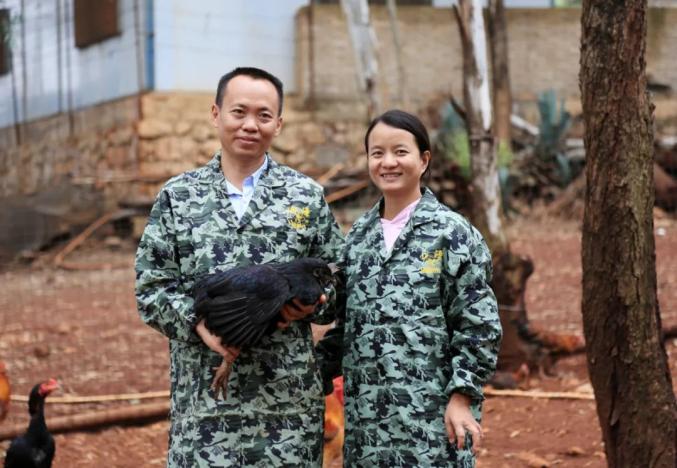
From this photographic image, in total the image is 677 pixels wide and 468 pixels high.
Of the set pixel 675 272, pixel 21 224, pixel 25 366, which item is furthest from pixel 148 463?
pixel 21 224

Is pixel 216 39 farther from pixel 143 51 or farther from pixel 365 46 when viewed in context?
pixel 365 46

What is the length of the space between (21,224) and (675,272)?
23.0ft

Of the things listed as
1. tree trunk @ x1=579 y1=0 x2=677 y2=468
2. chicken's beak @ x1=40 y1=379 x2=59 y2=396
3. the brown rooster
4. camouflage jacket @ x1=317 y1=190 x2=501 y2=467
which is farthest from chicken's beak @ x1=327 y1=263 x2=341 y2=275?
the brown rooster

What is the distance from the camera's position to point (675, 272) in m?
8.57

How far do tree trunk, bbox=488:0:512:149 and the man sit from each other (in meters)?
9.94

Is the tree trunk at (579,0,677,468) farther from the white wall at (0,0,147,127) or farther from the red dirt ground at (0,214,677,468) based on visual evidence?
the white wall at (0,0,147,127)

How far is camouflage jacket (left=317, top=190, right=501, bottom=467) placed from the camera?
2.61m

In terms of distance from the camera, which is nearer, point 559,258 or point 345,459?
point 345,459

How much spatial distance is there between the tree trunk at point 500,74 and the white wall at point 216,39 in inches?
99.9

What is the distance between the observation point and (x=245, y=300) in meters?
2.51

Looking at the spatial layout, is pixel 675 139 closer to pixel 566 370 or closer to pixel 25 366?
pixel 566 370

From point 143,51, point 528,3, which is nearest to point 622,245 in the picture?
point 143,51

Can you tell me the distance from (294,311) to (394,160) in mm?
520

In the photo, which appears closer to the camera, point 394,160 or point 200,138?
point 394,160
